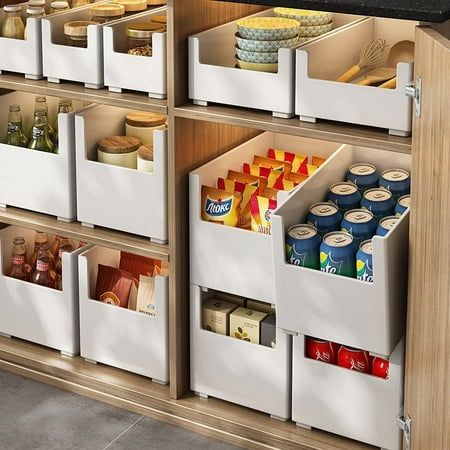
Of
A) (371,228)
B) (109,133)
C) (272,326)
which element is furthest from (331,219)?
(109,133)

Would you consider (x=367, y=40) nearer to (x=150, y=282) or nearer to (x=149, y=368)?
(x=150, y=282)

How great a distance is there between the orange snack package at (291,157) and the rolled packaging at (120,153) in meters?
0.36

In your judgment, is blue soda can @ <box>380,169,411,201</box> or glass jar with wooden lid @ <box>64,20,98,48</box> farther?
glass jar with wooden lid @ <box>64,20,98,48</box>

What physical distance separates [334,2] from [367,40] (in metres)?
0.47

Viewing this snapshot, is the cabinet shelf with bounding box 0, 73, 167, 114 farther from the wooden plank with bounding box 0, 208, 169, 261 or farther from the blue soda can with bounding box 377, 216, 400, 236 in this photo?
the blue soda can with bounding box 377, 216, 400, 236

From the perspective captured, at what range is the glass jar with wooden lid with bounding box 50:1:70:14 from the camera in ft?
9.61

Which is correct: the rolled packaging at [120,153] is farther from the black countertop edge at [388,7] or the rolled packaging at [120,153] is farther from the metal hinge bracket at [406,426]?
the metal hinge bracket at [406,426]

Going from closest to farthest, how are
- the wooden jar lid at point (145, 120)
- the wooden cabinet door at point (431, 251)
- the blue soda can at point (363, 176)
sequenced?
the wooden cabinet door at point (431, 251) → the blue soda can at point (363, 176) → the wooden jar lid at point (145, 120)

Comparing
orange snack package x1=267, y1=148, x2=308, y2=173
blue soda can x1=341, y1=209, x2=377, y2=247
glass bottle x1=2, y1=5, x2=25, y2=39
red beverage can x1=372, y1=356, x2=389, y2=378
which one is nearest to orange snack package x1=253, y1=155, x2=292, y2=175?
orange snack package x1=267, y1=148, x2=308, y2=173

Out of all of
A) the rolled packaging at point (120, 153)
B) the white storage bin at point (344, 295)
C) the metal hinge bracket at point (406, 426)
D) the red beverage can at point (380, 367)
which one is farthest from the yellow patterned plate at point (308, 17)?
the metal hinge bracket at point (406, 426)

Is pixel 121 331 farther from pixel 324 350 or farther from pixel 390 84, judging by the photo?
pixel 390 84

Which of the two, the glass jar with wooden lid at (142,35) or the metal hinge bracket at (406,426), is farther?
the glass jar with wooden lid at (142,35)

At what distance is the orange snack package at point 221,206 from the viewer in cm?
268

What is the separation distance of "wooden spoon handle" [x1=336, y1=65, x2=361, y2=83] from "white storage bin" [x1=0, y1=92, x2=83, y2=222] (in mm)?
697
